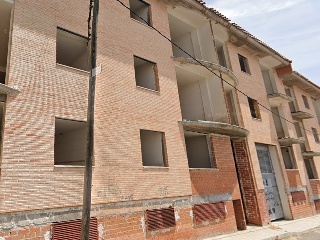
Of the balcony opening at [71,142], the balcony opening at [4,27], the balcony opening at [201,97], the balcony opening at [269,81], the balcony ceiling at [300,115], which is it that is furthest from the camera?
the balcony ceiling at [300,115]

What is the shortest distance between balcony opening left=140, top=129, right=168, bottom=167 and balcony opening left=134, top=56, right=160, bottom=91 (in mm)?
2020

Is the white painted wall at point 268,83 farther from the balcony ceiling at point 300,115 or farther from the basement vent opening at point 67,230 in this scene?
the basement vent opening at point 67,230

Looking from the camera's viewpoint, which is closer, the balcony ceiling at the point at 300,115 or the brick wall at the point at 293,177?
the brick wall at the point at 293,177

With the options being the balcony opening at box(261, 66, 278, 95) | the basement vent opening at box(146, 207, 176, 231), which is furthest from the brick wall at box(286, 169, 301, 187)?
the basement vent opening at box(146, 207, 176, 231)

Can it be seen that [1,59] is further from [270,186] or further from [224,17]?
[270,186]

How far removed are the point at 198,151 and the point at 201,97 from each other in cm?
304

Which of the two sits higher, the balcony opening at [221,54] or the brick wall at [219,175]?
the balcony opening at [221,54]

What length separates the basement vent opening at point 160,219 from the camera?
9.34 metres

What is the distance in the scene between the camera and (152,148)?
36.7ft

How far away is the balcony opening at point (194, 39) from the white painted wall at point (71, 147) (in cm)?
785

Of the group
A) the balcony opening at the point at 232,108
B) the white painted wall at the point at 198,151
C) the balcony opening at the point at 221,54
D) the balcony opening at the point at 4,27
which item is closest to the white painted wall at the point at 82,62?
the balcony opening at the point at 4,27

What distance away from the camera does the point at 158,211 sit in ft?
31.8

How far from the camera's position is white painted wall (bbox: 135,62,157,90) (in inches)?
470

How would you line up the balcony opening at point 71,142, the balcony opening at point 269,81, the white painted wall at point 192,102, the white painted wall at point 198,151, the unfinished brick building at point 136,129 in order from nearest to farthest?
the unfinished brick building at point 136,129, the balcony opening at point 71,142, the white painted wall at point 198,151, the white painted wall at point 192,102, the balcony opening at point 269,81
